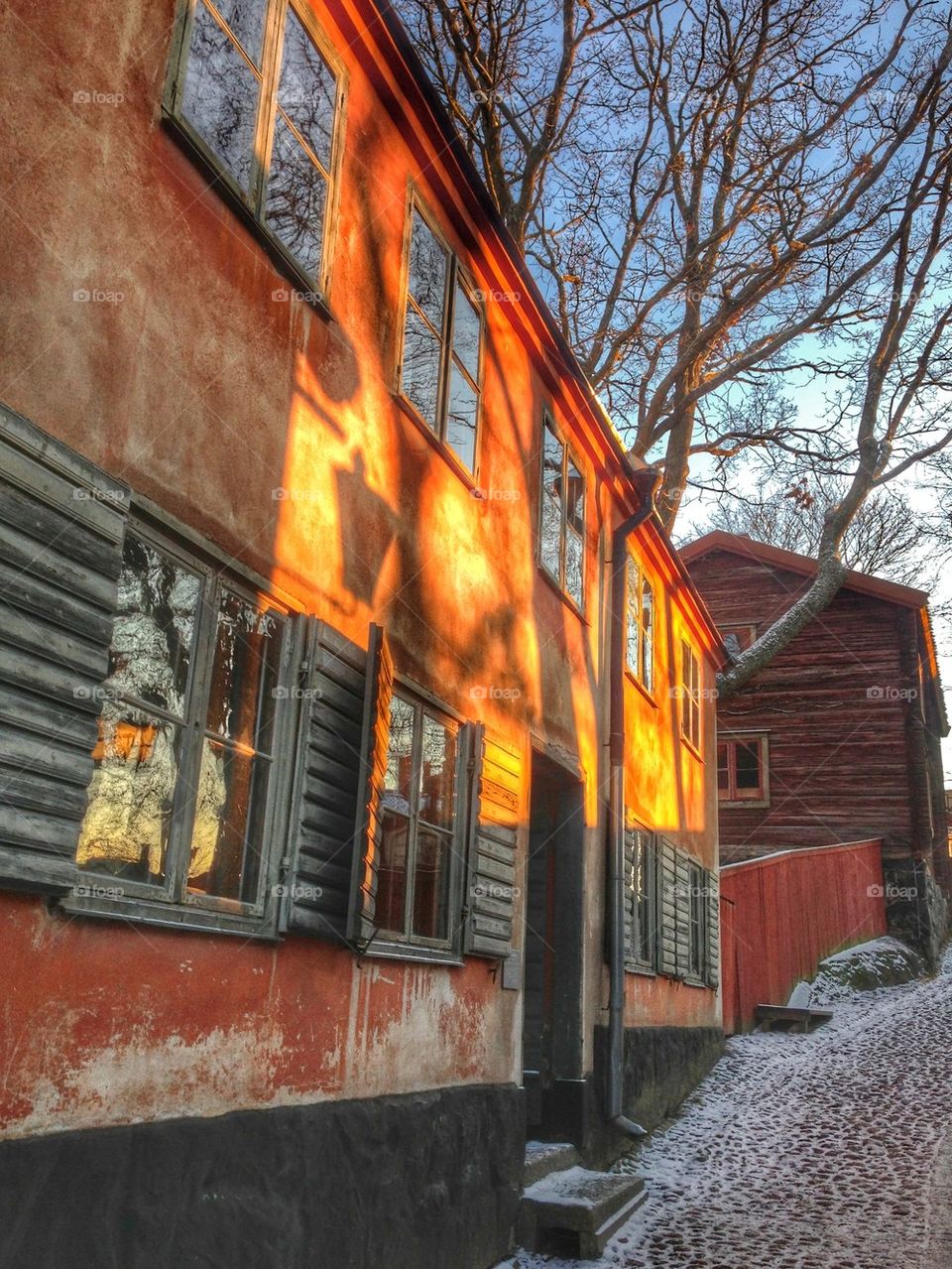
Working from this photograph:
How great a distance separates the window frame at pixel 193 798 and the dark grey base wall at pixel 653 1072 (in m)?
5.16

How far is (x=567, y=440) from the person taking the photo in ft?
31.2

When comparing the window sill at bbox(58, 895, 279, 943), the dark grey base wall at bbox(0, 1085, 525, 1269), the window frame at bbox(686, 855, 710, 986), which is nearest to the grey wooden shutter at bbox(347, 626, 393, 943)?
the window sill at bbox(58, 895, 279, 943)

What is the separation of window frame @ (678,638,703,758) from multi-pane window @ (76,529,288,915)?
9.75 meters

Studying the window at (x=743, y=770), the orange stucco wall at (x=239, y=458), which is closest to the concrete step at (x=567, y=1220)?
the orange stucco wall at (x=239, y=458)

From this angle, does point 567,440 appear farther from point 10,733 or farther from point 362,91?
point 10,733

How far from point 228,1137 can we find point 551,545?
18.4ft

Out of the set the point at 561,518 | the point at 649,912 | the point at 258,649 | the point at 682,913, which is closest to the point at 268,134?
the point at 258,649

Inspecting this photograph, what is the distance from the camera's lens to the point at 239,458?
4523mm

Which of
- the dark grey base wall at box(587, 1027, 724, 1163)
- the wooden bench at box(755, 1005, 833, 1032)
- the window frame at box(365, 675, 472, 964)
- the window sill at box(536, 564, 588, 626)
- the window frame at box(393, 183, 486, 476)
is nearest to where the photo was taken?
the window frame at box(365, 675, 472, 964)

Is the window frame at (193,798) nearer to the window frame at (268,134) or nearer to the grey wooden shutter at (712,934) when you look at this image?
the window frame at (268,134)

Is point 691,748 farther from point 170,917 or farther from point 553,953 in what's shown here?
point 170,917

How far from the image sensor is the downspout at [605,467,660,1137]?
30.0 ft

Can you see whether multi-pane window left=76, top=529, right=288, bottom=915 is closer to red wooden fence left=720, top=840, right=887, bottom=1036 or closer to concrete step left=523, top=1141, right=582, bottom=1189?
concrete step left=523, top=1141, right=582, bottom=1189

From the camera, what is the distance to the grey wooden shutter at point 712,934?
13867 mm
